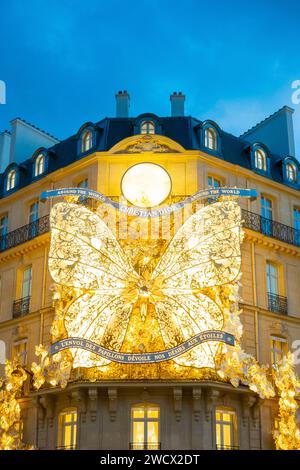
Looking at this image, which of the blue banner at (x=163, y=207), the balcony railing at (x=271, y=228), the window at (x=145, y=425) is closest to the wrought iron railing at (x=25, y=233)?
the blue banner at (x=163, y=207)

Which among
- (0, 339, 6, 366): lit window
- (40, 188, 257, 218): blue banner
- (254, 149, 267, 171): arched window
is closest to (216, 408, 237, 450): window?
(40, 188, 257, 218): blue banner

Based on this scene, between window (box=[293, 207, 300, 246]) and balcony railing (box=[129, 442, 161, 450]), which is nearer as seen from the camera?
balcony railing (box=[129, 442, 161, 450])

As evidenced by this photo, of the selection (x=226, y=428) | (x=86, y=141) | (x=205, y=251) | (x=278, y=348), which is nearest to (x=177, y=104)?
(x=86, y=141)

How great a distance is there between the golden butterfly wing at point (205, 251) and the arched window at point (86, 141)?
15.2ft

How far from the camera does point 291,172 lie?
2488 centimetres

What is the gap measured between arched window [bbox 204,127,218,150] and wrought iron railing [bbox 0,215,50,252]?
5.03 m

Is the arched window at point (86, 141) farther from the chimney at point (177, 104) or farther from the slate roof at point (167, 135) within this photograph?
the chimney at point (177, 104)

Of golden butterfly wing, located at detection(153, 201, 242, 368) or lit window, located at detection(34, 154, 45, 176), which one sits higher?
lit window, located at detection(34, 154, 45, 176)

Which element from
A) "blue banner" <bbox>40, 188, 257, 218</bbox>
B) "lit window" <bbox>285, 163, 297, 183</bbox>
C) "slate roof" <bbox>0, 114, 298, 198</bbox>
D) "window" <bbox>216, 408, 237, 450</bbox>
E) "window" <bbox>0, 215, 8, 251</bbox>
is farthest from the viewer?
"lit window" <bbox>285, 163, 297, 183</bbox>

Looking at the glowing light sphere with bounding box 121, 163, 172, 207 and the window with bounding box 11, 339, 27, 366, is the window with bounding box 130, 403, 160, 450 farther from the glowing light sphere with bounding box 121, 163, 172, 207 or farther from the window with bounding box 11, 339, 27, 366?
the glowing light sphere with bounding box 121, 163, 172, 207

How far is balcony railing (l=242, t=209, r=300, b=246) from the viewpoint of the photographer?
2231 cm

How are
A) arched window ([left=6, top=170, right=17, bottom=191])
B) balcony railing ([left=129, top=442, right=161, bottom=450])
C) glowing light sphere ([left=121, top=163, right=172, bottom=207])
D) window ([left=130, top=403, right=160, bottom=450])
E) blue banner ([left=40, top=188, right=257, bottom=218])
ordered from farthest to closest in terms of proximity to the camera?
arched window ([left=6, top=170, right=17, bottom=191]) → glowing light sphere ([left=121, top=163, right=172, bottom=207]) → blue banner ([left=40, top=188, right=257, bottom=218]) → window ([left=130, top=403, right=160, bottom=450]) → balcony railing ([left=129, top=442, right=161, bottom=450])

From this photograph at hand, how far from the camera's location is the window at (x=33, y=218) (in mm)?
23269
